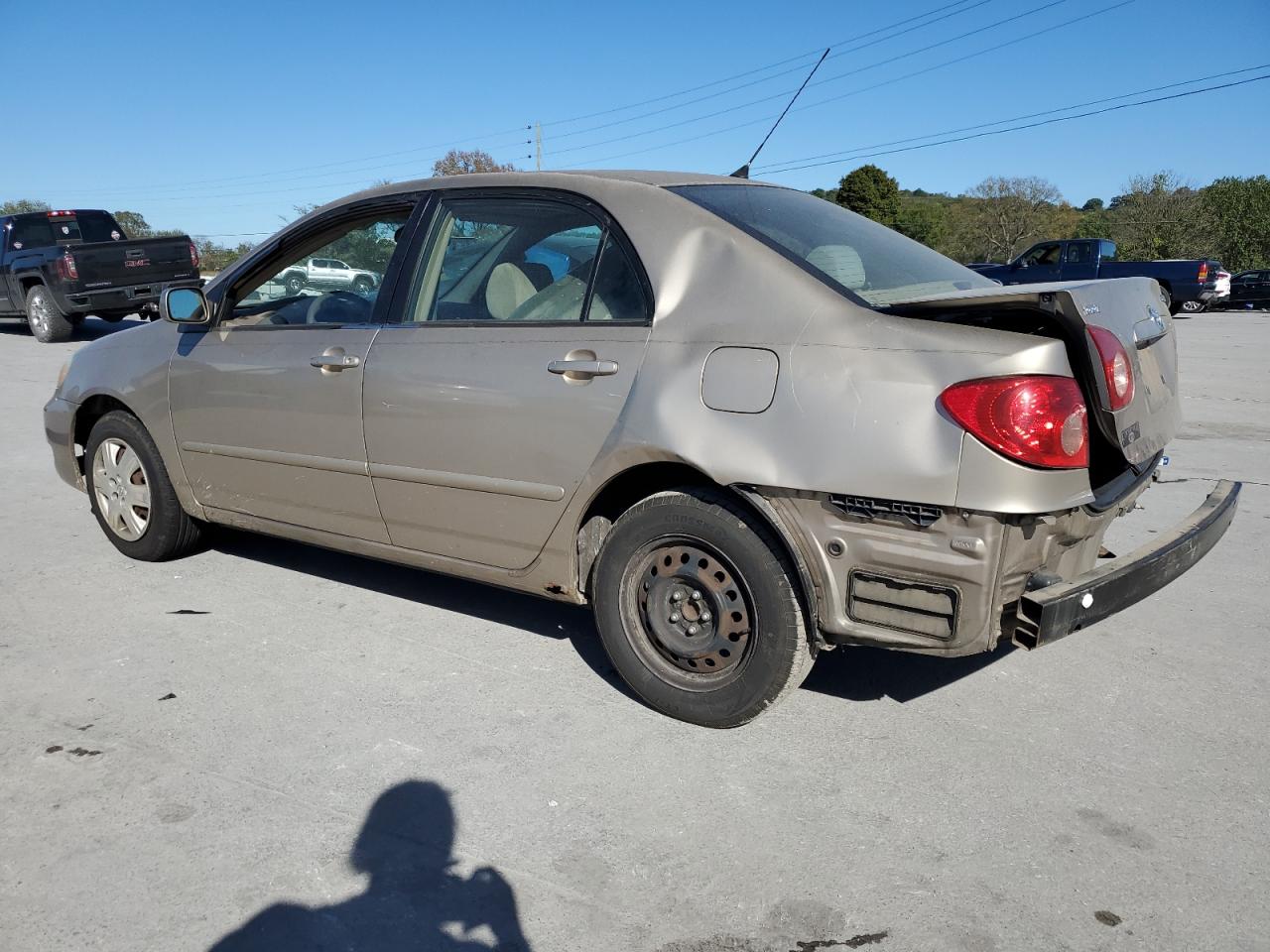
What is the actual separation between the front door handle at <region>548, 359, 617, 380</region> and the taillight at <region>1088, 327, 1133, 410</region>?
140 centimetres

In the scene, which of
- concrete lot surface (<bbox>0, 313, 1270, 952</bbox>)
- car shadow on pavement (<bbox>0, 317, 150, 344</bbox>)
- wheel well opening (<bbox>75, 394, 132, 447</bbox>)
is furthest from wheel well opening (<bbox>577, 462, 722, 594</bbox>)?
car shadow on pavement (<bbox>0, 317, 150, 344</bbox>)

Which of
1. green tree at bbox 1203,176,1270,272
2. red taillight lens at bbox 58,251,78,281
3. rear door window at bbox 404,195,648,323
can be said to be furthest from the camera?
green tree at bbox 1203,176,1270,272

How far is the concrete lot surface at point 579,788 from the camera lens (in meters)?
2.35

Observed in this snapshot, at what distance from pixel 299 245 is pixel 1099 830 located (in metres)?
3.71

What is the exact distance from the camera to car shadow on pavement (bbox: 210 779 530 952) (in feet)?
7.48

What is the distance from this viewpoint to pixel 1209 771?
9.63 ft

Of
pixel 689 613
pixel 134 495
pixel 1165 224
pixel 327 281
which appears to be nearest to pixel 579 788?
pixel 689 613

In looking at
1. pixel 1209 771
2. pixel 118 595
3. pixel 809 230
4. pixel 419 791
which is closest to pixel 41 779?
pixel 419 791

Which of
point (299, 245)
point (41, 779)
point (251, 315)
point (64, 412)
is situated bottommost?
point (41, 779)

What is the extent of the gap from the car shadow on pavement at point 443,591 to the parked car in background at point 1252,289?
1171 inches

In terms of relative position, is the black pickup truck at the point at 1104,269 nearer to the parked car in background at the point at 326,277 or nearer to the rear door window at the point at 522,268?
the parked car in background at the point at 326,277

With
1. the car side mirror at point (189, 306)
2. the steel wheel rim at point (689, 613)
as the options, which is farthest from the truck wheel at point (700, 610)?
the car side mirror at point (189, 306)

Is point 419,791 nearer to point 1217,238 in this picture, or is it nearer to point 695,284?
point 695,284

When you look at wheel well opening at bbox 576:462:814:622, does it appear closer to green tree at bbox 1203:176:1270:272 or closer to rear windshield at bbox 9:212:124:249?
rear windshield at bbox 9:212:124:249
